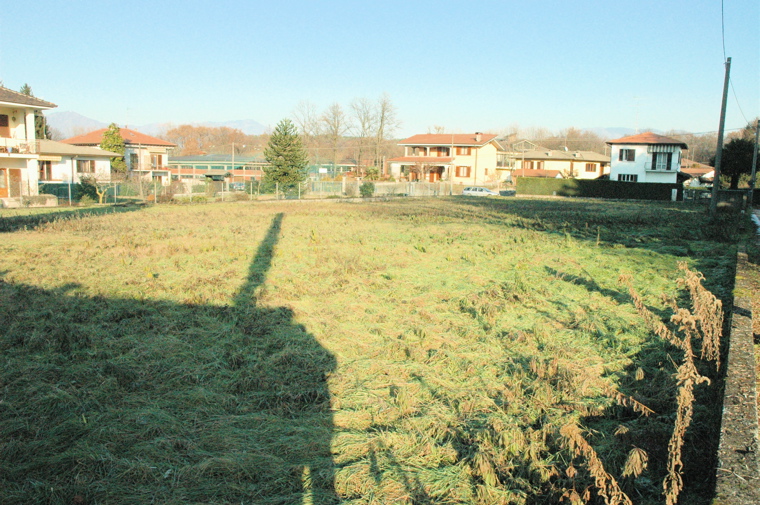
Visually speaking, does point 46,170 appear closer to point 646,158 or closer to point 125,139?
point 125,139

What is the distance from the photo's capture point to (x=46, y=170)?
1576 inches

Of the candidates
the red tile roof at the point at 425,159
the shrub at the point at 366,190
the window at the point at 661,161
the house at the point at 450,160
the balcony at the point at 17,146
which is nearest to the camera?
the balcony at the point at 17,146

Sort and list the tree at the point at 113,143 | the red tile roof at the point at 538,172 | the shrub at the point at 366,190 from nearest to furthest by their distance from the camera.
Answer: the shrub at the point at 366,190, the tree at the point at 113,143, the red tile roof at the point at 538,172

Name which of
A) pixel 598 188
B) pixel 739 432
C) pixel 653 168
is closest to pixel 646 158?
pixel 653 168

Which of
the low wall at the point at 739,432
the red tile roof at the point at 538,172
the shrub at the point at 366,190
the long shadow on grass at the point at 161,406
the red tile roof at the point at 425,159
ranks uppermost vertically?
the red tile roof at the point at 425,159

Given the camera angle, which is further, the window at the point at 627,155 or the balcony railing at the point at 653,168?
the window at the point at 627,155

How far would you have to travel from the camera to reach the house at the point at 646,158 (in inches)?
2207

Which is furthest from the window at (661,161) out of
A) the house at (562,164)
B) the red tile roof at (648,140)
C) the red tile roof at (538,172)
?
the house at (562,164)

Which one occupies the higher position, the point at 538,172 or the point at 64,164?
the point at 538,172

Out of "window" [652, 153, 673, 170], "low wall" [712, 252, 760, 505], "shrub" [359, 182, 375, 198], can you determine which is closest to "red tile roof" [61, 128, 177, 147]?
"shrub" [359, 182, 375, 198]

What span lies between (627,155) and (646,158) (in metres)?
1.85

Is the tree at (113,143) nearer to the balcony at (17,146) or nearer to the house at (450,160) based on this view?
the balcony at (17,146)

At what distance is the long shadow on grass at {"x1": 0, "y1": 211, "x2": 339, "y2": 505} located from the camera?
11.3 feet

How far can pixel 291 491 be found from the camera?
3.39 metres
